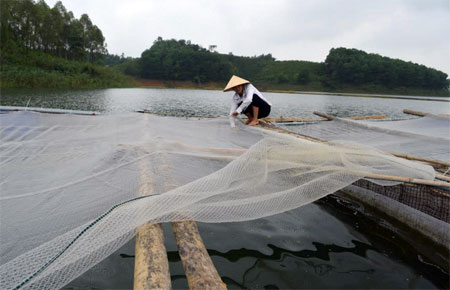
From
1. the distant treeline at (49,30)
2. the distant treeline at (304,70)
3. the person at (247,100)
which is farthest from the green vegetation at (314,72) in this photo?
the person at (247,100)

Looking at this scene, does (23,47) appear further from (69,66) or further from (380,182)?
(380,182)

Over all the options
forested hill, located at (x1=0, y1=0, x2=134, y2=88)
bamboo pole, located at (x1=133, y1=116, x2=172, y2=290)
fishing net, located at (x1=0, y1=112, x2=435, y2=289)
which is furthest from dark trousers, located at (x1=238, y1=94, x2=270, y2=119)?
forested hill, located at (x1=0, y1=0, x2=134, y2=88)

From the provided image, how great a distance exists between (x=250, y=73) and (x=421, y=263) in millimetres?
66946

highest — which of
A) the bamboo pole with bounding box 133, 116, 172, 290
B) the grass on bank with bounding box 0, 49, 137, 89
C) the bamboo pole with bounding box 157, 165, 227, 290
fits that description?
the grass on bank with bounding box 0, 49, 137, 89

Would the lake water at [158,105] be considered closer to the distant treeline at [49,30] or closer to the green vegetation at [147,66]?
the green vegetation at [147,66]

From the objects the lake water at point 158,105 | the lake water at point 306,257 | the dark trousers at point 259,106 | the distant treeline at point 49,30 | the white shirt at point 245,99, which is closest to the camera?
the lake water at point 306,257

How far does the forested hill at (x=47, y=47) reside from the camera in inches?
1142

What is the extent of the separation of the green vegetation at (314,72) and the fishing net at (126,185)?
52.8 m

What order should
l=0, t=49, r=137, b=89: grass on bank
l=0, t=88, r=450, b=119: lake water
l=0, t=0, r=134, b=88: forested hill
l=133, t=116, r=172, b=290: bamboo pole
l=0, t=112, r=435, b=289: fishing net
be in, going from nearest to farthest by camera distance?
l=133, t=116, r=172, b=290: bamboo pole
l=0, t=112, r=435, b=289: fishing net
l=0, t=88, r=450, b=119: lake water
l=0, t=49, r=137, b=89: grass on bank
l=0, t=0, r=134, b=88: forested hill

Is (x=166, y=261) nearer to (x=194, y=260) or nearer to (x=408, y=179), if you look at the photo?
(x=194, y=260)

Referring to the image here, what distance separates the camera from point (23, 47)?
121 ft

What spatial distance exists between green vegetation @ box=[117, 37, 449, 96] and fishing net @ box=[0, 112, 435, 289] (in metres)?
52.8

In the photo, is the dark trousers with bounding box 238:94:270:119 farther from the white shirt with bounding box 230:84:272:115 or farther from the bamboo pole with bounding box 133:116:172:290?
the bamboo pole with bounding box 133:116:172:290

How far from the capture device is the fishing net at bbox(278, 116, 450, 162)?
3.68 meters
